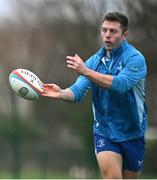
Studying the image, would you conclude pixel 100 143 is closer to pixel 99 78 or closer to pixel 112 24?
pixel 99 78

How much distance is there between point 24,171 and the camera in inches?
723

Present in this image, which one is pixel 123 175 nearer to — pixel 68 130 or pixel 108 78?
pixel 108 78

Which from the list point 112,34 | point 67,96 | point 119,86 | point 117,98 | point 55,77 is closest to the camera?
point 119,86

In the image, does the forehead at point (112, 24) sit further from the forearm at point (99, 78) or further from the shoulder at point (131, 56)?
the forearm at point (99, 78)

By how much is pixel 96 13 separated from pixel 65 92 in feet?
27.4

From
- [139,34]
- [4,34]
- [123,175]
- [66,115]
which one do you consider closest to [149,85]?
[139,34]

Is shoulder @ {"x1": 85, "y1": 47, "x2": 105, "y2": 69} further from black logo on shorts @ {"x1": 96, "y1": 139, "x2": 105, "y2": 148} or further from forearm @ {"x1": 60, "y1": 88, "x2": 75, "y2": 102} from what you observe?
black logo on shorts @ {"x1": 96, "y1": 139, "x2": 105, "y2": 148}

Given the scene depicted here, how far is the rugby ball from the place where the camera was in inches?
324

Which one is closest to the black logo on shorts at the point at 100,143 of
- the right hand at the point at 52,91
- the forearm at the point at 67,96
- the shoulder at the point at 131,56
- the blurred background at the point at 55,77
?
the forearm at the point at 67,96

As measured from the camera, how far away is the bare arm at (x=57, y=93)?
8109mm

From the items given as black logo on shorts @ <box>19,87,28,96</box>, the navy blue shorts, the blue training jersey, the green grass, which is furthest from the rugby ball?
the green grass

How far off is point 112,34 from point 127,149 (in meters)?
1.16

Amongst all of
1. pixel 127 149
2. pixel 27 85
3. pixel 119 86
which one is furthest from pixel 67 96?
pixel 127 149

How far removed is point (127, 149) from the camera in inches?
324
